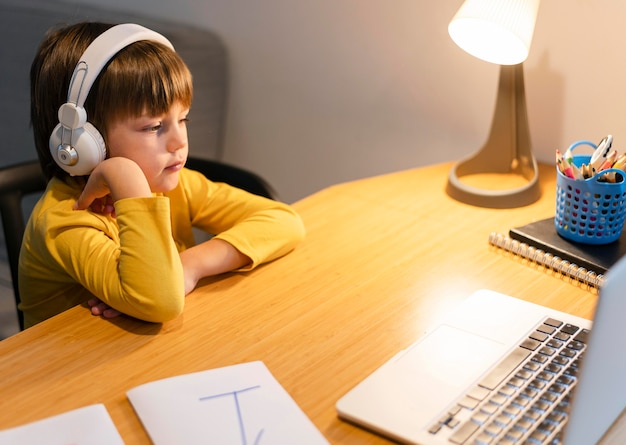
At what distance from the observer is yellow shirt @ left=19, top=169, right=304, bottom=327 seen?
985mm

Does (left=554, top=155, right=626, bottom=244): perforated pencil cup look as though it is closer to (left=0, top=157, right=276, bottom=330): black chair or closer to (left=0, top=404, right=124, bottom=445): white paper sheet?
(left=0, top=157, right=276, bottom=330): black chair

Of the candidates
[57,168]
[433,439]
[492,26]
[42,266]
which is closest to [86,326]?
[42,266]

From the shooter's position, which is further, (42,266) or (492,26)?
(492,26)

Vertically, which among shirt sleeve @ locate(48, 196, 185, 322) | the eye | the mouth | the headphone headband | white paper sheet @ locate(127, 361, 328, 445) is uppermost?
the headphone headband

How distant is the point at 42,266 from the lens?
114 cm

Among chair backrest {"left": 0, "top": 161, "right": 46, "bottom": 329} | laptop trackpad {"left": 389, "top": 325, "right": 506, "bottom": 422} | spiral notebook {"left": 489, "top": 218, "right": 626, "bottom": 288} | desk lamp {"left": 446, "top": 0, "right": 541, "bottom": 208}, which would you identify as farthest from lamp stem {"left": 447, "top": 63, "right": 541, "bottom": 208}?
chair backrest {"left": 0, "top": 161, "right": 46, "bottom": 329}

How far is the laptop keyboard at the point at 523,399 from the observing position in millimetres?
755

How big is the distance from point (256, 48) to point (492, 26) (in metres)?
0.76

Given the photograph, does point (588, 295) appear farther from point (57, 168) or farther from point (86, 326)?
point (57, 168)

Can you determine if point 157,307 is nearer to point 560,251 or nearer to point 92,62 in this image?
point 92,62

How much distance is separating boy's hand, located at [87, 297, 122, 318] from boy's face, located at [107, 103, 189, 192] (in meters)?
0.22

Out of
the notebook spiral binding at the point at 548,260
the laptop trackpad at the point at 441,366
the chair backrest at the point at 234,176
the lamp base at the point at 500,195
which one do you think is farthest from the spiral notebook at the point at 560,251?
the chair backrest at the point at 234,176

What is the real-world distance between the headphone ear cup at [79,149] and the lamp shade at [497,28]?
59 cm

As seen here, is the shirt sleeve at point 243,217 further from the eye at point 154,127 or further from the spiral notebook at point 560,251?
the spiral notebook at point 560,251
